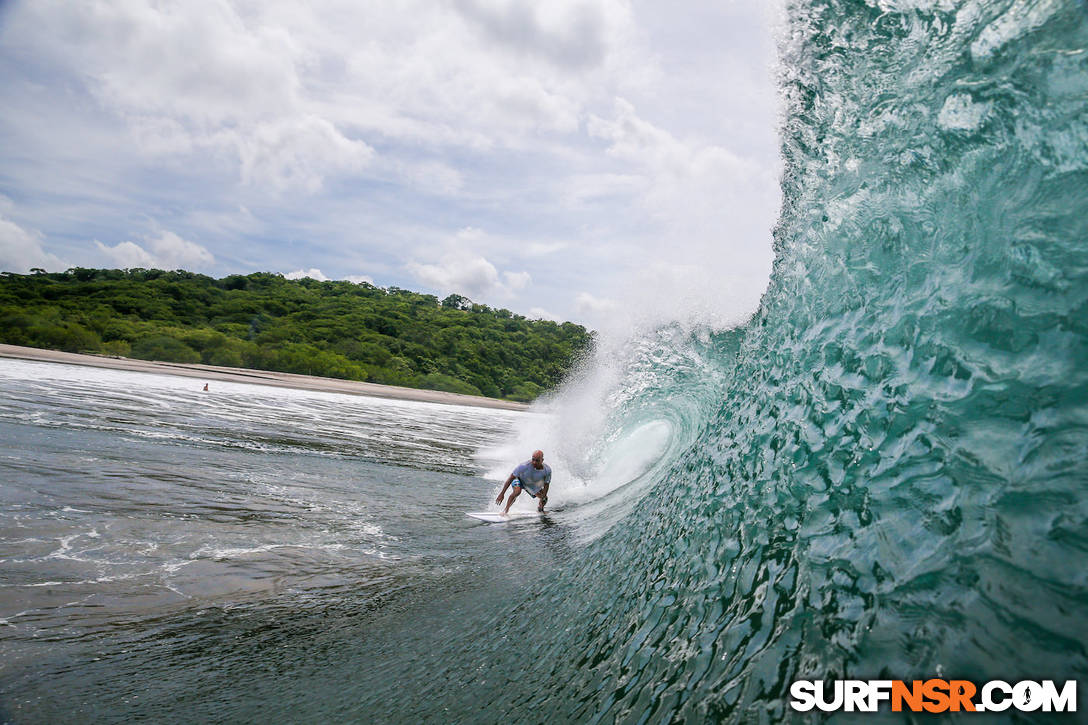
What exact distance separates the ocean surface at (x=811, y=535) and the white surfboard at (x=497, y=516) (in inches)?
103

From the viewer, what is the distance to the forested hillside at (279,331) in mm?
61594

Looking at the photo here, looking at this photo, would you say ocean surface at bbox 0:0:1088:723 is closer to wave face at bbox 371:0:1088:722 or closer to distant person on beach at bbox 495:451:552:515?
wave face at bbox 371:0:1088:722

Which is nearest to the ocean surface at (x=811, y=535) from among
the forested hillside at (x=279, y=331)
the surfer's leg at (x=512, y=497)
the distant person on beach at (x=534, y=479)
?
the surfer's leg at (x=512, y=497)

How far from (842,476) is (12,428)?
1694cm

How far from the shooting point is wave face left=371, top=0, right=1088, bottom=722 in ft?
6.88

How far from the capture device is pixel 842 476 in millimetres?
3131

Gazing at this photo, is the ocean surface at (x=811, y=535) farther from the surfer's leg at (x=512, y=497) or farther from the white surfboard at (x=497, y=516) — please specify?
the surfer's leg at (x=512, y=497)

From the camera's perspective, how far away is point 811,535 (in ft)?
9.99

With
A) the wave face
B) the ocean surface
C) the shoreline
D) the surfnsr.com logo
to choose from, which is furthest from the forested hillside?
the surfnsr.com logo

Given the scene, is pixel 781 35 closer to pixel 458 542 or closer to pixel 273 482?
pixel 458 542

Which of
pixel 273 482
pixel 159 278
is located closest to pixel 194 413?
pixel 273 482

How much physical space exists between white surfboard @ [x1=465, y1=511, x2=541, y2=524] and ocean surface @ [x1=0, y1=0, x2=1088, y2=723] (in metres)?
2.62

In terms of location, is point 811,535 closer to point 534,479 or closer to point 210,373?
point 534,479

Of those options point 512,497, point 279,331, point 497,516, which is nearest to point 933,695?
point 497,516
